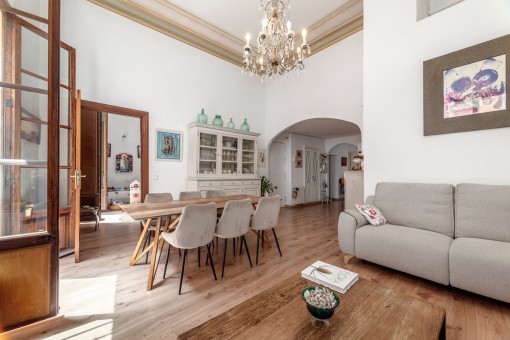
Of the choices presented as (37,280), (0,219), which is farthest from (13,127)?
(37,280)

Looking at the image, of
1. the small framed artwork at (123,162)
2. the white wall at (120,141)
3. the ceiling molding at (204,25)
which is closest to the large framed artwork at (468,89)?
the ceiling molding at (204,25)

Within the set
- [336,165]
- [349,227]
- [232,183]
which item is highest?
[336,165]

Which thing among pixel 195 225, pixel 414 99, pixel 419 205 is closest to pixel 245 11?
pixel 414 99

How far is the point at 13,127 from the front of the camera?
1.60 metres

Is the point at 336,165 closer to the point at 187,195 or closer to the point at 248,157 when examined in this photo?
the point at 248,157

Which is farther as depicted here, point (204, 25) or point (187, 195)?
point (204, 25)

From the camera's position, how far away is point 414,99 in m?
2.72

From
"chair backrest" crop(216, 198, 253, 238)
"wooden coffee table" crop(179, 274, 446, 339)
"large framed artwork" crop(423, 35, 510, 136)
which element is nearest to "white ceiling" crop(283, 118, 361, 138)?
"large framed artwork" crop(423, 35, 510, 136)

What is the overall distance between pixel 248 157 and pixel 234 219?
119 inches

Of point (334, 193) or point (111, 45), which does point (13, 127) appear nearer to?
point (111, 45)

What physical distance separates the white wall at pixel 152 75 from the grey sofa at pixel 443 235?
3527 millimetres

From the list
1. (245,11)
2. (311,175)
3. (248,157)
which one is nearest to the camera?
(245,11)

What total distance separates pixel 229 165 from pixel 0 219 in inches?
144

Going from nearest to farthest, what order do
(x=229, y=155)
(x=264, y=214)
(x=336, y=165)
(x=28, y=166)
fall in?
(x=28, y=166) < (x=264, y=214) < (x=229, y=155) < (x=336, y=165)
